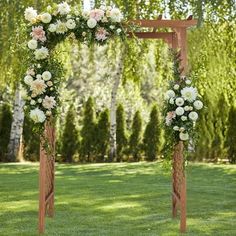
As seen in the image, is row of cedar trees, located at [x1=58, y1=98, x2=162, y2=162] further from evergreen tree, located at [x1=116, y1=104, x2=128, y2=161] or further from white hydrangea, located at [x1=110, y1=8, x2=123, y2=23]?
white hydrangea, located at [x1=110, y1=8, x2=123, y2=23]

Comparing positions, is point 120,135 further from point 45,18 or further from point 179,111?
point 45,18

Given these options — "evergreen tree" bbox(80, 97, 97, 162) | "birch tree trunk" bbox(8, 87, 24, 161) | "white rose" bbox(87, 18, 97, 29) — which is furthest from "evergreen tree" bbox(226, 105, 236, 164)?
"white rose" bbox(87, 18, 97, 29)

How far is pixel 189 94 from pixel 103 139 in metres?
10.2

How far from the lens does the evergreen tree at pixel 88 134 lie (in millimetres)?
16422

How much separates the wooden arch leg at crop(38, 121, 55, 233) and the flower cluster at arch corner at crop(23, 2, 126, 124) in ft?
1.14

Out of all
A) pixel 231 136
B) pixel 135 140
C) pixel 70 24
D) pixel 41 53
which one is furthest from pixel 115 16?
pixel 135 140

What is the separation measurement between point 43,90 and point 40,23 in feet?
2.54

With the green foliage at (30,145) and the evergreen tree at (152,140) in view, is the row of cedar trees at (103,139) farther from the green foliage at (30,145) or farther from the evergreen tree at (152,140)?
the green foliage at (30,145)

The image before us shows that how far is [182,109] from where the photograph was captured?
6379 millimetres

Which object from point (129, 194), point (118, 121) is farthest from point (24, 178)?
point (118, 121)

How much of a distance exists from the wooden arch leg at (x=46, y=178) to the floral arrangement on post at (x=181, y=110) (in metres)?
1.33

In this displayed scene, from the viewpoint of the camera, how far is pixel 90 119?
16.7 meters

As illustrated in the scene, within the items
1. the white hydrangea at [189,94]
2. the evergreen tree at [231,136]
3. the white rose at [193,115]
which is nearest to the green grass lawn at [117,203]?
the white rose at [193,115]

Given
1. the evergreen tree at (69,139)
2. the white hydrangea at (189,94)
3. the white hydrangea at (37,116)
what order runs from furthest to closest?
the evergreen tree at (69,139) < the white hydrangea at (189,94) < the white hydrangea at (37,116)
